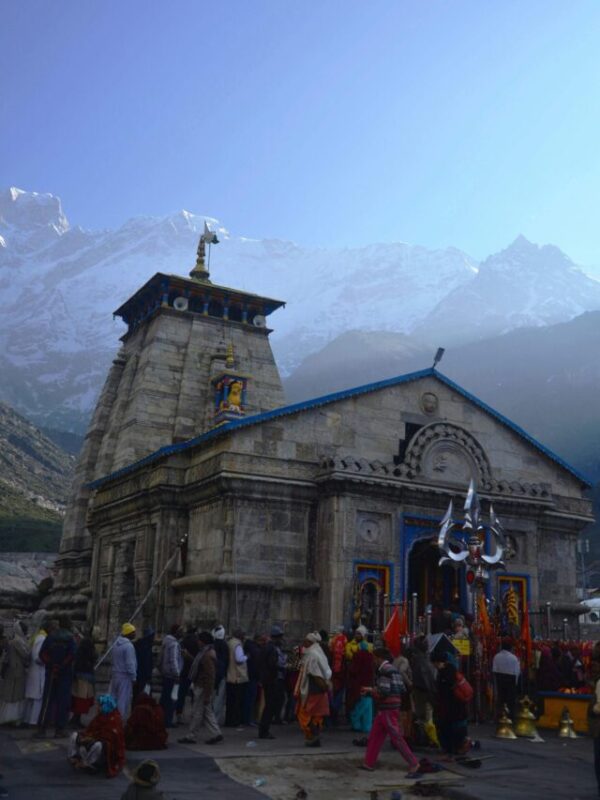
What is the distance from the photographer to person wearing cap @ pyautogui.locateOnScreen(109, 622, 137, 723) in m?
13.1

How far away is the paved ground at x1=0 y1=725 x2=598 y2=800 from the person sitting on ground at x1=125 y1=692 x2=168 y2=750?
0.87ft

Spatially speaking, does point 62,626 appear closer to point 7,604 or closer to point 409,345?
point 7,604

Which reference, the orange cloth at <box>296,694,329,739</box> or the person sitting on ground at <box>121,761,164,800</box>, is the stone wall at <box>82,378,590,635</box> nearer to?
the orange cloth at <box>296,694,329,739</box>

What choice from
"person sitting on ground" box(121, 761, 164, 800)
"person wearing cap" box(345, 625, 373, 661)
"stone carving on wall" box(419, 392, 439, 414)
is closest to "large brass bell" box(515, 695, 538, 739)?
"person wearing cap" box(345, 625, 373, 661)

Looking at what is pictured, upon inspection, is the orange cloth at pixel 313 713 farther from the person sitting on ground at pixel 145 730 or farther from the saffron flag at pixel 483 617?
the saffron flag at pixel 483 617

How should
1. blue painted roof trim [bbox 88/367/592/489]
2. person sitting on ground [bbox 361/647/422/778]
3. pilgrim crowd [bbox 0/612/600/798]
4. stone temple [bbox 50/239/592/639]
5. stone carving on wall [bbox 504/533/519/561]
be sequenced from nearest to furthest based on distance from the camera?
person sitting on ground [bbox 361/647/422/778]
pilgrim crowd [bbox 0/612/600/798]
stone temple [bbox 50/239/592/639]
blue painted roof trim [bbox 88/367/592/489]
stone carving on wall [bbox 504/533/519/561]

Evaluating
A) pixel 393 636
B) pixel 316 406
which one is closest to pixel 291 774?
pixel 393 636

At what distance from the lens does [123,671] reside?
43.1 feet

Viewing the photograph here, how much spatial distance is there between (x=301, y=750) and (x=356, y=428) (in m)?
10.0

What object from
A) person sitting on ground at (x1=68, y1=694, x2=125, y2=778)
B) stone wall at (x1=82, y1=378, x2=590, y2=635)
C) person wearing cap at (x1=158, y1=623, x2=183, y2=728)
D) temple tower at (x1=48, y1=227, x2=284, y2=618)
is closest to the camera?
person sitting on ground at (x1=68, y1=694, x2=125, y2=778)

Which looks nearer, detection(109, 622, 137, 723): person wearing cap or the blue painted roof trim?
detection(109, 622, 137, 723): person wearing cap

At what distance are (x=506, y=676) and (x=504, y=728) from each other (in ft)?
2.92

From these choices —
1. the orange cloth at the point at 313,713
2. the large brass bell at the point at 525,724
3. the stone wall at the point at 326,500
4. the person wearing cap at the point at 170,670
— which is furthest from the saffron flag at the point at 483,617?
the person wearing cap at the point at 170,670

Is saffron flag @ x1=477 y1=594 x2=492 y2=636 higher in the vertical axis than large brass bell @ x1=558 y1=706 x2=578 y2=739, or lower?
higher
